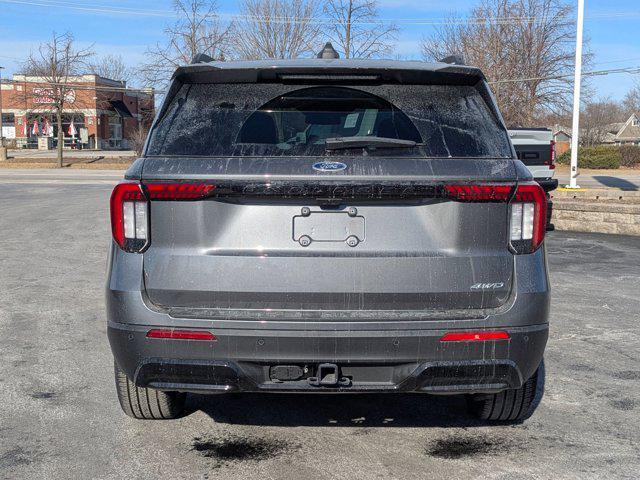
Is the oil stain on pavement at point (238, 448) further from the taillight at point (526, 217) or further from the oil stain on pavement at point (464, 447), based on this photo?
the taillight at point (526, 217)

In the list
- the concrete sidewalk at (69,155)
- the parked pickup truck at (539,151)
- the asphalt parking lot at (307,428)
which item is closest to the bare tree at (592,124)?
the concrete sidewalk at (69,155)

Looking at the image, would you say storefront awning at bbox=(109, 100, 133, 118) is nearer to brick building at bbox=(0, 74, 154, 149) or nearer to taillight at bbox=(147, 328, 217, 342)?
brick building at bbox=(0, 74, 154, 149)

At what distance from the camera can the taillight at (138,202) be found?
329 cm

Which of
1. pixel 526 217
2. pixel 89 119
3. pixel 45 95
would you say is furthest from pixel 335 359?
pixel 89 119

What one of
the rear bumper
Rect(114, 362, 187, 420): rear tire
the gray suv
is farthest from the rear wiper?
Rect(114, 362, 187, 420): rear tire

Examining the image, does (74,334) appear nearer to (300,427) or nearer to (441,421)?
(300,427)

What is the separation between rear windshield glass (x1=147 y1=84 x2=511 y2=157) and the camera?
341cm

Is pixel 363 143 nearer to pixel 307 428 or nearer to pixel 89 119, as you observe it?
pixel 307 428

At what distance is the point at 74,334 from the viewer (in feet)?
20.3

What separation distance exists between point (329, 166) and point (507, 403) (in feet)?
5.69

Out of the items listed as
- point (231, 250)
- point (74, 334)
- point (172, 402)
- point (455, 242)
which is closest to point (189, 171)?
point (231, 250)

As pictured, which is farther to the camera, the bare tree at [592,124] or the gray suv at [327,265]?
the bare tree at [592,124]

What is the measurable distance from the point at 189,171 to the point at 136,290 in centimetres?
58

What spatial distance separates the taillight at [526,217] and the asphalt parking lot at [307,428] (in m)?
1.11
